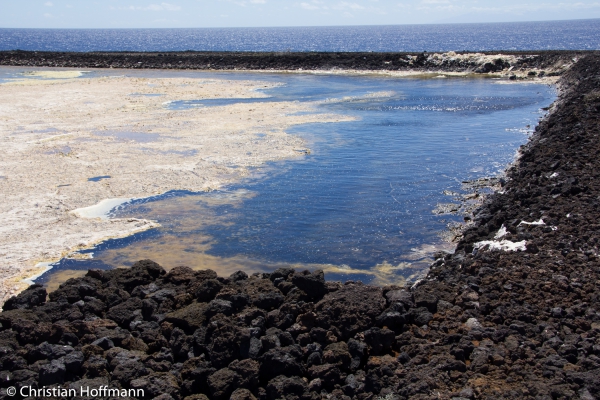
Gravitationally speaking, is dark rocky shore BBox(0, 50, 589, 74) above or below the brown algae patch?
above

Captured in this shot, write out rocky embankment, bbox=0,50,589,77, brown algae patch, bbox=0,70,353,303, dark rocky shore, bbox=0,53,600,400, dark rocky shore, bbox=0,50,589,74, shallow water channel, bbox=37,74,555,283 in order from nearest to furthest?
1. dark rocky shore, bbox=0,53,600,400
2. shallow water channel, bbox=37,74,555,283
3. brown algae patch, bbox=0,70,353,303
4. rocky embankment, bbox=0,50,589,77
5. dark rocky shore, bbox=0,50,589,74

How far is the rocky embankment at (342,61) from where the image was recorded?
50.6 m

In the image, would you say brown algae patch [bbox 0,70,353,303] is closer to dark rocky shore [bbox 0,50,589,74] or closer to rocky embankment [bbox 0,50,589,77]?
rocky embankment [bbox 0,50,589,77]

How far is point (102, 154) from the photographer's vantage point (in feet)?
65.0

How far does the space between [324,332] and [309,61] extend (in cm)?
5708

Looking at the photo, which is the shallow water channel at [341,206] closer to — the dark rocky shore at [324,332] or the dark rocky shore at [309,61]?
the dark rocky shore at [324,332]

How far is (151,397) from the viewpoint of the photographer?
21.2ft

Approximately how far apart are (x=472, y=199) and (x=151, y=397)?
1132cm

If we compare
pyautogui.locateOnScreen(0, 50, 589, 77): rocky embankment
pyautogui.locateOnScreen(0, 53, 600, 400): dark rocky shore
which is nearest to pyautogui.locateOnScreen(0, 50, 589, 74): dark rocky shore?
pyautogui.locateOnScreen(0, 50, 589, 77): rocky embankment

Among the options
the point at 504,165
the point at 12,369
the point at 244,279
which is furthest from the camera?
the point at 504,165

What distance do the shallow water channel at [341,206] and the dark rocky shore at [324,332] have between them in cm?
200

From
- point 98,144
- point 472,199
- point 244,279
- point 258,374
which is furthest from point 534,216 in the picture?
point 98,144

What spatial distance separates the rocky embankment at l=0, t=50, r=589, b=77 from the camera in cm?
5065

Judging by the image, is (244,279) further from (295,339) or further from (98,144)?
(98,144)
